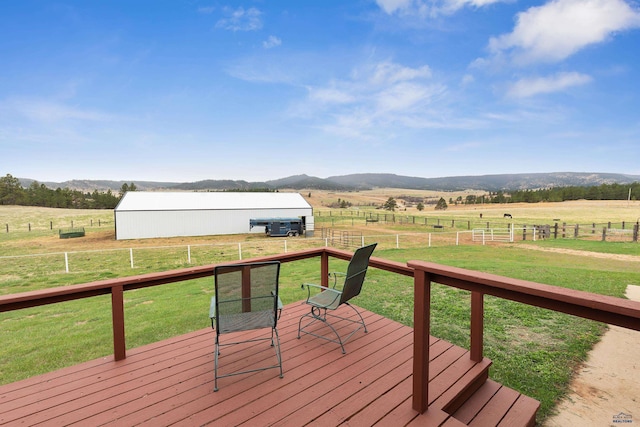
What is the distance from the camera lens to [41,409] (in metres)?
1.86

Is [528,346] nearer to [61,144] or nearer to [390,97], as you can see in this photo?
[390,97]

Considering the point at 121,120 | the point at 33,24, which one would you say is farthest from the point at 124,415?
the point at 121,120

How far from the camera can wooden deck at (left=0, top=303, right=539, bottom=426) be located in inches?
69.8

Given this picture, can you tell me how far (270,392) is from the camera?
2020 mm

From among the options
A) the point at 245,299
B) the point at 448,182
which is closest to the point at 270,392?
the point at 245,299

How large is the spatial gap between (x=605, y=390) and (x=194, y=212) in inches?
945

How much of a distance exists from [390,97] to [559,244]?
60.2 feet

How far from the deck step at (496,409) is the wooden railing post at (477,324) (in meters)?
0.27

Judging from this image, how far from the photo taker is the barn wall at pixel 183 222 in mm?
20797

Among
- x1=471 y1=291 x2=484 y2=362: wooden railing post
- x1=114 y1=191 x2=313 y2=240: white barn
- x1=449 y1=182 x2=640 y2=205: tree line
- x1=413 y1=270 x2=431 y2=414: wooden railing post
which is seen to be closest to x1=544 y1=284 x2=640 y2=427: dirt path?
x1=471 y1=291 x2=484 y2=362: wooden railing post

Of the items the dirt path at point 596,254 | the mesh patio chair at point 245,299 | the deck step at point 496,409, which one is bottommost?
the dirt path at point 596,254

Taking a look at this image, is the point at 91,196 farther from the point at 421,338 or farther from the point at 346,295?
the point at 421,338

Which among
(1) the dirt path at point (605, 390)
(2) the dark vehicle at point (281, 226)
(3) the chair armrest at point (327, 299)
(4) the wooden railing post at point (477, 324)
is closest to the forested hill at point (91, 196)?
(2) the dark vehicle at point (281, 226)

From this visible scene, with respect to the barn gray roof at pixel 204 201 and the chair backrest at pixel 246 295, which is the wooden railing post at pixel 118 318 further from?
the barn gray roof at pixel 204 201
